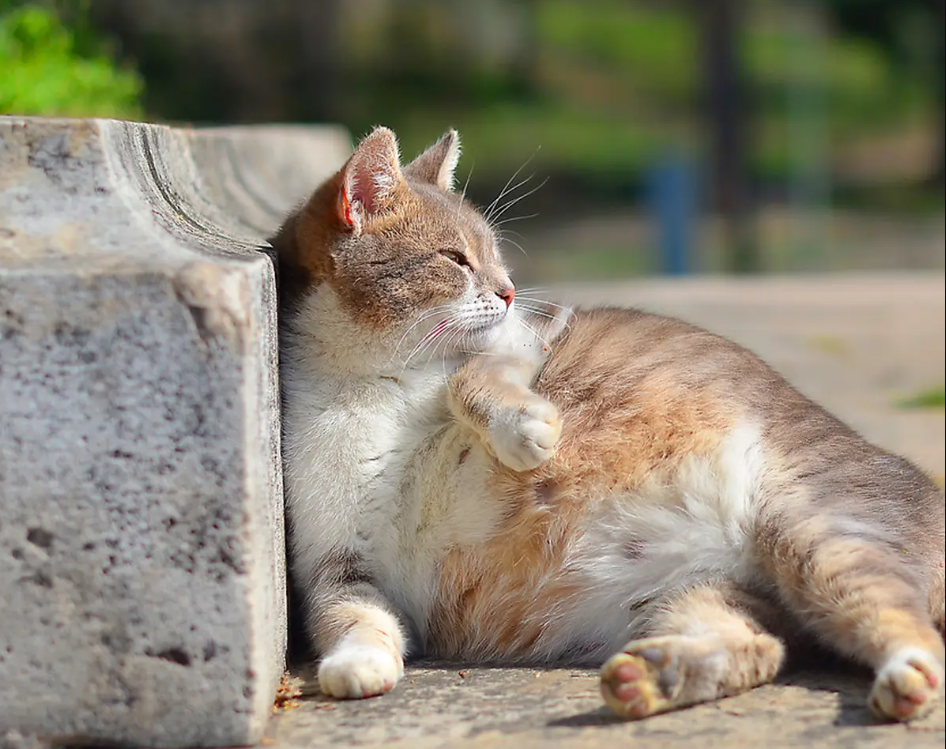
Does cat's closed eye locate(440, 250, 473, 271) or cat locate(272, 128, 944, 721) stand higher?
cat's closed eye locate(440, 250, 473, 271)

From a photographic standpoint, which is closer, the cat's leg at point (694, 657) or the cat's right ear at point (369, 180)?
the cat's leg at point (694, 657)

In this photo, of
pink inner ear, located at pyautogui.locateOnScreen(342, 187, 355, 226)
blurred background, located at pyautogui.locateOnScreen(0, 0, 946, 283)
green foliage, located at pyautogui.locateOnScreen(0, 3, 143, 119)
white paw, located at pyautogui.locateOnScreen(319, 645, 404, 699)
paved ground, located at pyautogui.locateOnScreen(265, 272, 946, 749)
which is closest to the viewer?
paved ground, located at pyautogui.locateOnScreen(265, 272, 946, 749)

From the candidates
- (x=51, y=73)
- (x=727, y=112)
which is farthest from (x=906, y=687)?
(x=727, y=112)

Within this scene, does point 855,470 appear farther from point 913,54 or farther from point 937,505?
point 913,54

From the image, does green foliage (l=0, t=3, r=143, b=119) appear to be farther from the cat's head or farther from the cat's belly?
the cat's belly

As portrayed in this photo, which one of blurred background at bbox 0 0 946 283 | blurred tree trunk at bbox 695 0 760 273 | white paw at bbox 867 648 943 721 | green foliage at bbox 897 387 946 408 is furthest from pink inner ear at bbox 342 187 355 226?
blurred tree trunk at bbox 695 0 760 273

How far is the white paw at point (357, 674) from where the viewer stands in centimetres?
240

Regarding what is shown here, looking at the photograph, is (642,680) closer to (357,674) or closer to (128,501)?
(357,674)

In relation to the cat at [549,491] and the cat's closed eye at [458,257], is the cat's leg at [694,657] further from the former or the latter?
the cat's closed eye at [458,257]

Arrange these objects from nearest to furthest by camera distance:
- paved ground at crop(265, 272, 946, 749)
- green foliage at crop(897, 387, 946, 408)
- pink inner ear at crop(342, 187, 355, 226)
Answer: paved ground at crop(265, 272, 946, 749) → pink inner ear at crop(342, 187, 355, 226) → green foliage at crop(897, 387, 946, 408)

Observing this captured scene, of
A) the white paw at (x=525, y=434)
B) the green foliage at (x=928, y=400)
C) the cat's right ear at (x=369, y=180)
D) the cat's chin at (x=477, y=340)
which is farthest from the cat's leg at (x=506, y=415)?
the green foliage at (x=928, y=400)

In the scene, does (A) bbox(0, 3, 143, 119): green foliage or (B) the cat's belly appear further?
(A) bbox(0, 3, 143, 119): green foliage

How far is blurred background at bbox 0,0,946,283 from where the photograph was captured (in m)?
14.0

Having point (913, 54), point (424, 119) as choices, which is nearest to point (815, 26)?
point (913, 54)
